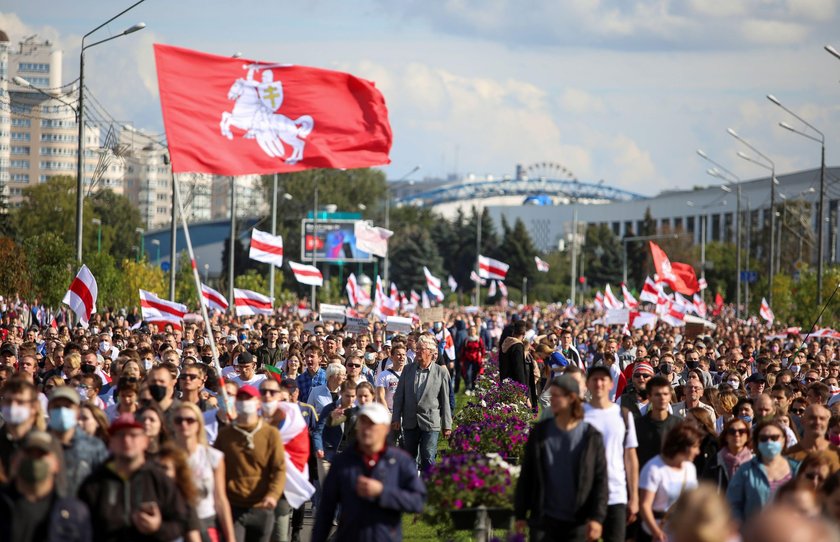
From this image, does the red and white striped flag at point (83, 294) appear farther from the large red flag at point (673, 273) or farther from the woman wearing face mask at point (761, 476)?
the large red flag at point (673, 273)

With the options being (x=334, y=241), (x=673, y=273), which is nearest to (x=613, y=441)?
(x=673, y=273)

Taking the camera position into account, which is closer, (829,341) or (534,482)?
(534,482)

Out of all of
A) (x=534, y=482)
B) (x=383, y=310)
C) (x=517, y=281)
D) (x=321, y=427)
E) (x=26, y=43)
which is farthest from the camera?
(x=26, y=43)

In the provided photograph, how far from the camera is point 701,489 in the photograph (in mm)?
5242

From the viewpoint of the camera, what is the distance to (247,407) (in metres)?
9.16

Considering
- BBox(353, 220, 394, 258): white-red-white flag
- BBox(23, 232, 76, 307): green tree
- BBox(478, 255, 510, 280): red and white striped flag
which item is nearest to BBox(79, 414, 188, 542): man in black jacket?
BBox(23, 232, 76, 307): green tree

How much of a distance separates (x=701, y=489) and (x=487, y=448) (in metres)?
8.02

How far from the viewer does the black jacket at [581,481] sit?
29.0 feet

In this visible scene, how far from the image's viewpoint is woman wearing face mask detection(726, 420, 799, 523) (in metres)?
9.03

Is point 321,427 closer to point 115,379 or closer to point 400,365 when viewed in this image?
point 115,379

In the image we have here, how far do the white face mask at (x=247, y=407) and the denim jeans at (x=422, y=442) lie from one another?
5.62m

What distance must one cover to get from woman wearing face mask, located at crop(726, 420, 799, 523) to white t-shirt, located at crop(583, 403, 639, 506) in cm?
65

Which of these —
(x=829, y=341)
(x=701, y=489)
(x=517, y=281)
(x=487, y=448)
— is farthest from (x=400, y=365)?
(x=517, y=281)

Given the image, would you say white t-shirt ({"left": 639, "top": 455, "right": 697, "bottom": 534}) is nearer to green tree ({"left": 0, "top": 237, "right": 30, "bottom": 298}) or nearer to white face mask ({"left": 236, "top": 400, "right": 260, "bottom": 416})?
white face mask ({"left": 236, "top": 400, "right": 260, "bottom": 416})
